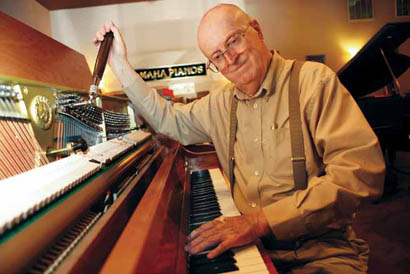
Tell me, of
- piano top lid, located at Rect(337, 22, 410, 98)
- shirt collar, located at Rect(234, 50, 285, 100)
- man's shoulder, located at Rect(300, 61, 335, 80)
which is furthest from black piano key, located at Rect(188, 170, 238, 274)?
piano top lid, located at Rect(337, 22, 410, 98)

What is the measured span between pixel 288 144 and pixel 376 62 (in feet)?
13.4

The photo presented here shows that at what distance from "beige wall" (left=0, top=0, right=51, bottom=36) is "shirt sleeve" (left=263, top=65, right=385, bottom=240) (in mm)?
6349

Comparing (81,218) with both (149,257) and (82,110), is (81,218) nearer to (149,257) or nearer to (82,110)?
(149,257)

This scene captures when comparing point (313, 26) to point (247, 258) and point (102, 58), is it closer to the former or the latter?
point (102, 58)

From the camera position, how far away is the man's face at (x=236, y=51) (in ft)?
5.12

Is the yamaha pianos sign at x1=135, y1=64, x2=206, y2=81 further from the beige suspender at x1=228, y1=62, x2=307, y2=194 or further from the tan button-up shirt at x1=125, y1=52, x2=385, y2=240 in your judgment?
the beige suspender at x1=228, y1=62, x2=307, y2=194

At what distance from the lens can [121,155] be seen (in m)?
1.44

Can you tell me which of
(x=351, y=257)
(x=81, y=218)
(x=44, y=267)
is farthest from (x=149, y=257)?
(x=351, y=257)

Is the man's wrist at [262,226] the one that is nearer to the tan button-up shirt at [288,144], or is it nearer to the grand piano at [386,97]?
the tan button-up shirt at [288,144]

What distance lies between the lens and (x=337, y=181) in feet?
4.34

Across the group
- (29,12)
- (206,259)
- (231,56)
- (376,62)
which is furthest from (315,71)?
(29,12)

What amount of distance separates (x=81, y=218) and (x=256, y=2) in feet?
25.8

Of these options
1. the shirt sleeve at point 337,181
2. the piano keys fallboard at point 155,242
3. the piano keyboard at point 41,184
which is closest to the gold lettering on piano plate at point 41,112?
the piano keyboard at point 41,184

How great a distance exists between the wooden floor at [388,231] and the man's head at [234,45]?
2163 millimetres
